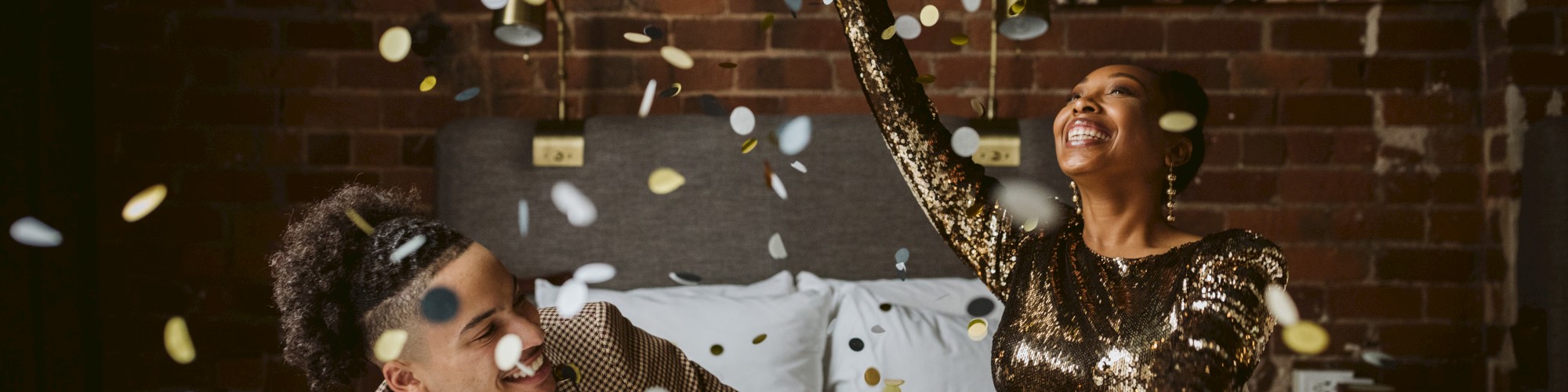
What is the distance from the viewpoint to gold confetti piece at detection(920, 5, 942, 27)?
2006 millimetres

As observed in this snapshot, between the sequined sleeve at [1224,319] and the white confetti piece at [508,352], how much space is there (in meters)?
0.76

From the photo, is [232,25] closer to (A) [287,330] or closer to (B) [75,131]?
(B) [75,131]

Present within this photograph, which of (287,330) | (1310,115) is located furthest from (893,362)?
(1310,115)

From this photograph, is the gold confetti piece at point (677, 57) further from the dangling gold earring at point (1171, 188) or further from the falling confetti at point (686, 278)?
the dangling gold earring at point (1171, 188)

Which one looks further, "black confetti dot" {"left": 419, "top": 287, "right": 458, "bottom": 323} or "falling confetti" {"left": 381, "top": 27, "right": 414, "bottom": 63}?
"falling confetti" {"left": 381, "top": 27, "right": 414, "bottom": 63}

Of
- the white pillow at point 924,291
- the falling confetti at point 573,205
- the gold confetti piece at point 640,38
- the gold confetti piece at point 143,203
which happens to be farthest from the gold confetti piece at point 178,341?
the white pillow at point 924,291

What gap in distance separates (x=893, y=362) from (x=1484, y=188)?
148 centimetres

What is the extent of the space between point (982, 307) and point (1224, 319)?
764 mm

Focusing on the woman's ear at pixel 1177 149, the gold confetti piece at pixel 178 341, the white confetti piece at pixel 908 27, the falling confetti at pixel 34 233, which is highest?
the white confetti piece at pixel 908 27

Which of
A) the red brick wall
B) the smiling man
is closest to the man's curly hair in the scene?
the smiling man

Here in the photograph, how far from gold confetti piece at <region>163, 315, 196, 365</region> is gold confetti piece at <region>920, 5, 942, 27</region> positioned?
6.02ft

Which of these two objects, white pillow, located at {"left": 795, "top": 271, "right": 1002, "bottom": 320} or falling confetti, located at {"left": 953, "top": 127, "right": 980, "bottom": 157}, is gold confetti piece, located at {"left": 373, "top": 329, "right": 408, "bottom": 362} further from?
white pillow, located at {"left": 795, "top": 271, "right": 1002, "bottom": 320}

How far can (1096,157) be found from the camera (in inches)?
46.0

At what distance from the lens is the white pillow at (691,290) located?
1.87 metres
